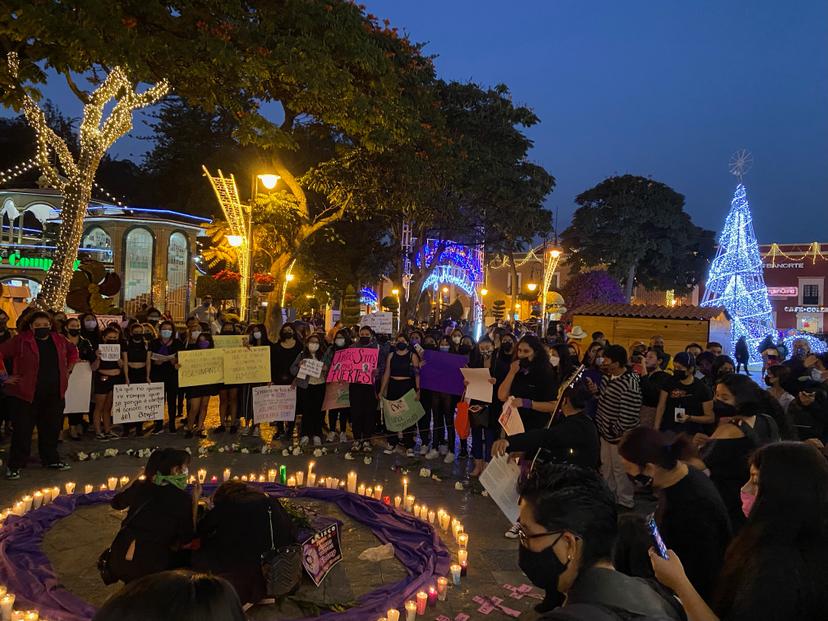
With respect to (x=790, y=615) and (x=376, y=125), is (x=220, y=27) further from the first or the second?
(x=790, y=615)

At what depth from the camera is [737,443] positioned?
4.82m

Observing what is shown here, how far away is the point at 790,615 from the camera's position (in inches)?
97.3

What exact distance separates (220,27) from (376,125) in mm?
4820

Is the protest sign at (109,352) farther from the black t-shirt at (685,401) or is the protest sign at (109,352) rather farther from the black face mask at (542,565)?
the black face mask at (542,565)

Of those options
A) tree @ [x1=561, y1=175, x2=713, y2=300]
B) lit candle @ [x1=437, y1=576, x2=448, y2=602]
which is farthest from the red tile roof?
tree @ [x1=561, y1=175, x2=713, y2=300]

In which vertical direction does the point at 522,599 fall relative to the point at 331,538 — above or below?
below

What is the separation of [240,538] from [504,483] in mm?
2168

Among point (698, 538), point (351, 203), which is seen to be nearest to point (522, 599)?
point (698, 538)

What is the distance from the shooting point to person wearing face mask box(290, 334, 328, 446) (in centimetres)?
1133

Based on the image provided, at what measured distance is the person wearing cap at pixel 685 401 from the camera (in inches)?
A: 320

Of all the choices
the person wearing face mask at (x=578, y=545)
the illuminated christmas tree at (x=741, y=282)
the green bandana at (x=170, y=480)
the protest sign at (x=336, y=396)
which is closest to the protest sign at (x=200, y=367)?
the protest sign at (x=336, y=396)

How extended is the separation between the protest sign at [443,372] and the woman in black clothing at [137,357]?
187 inches

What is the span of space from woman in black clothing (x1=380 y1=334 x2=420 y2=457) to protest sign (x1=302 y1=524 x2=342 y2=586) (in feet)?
17.3

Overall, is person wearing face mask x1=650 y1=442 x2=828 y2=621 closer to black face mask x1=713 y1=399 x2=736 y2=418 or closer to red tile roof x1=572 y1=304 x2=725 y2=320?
black face mask x1=713 y1=399 x2=736 y2=418
